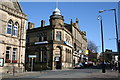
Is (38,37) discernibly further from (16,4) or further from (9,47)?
(9,47)

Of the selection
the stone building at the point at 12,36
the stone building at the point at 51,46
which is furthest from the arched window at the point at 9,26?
the stone building at the point at 51,46

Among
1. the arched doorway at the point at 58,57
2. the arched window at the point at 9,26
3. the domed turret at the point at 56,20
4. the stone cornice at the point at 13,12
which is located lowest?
the arched doorway at the point at 58,57

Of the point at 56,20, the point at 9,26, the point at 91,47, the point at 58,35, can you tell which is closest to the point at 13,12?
the point at 9,26

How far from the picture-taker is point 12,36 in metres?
26.8

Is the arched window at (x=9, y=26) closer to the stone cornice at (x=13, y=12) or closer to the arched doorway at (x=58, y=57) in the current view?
the stone cornice at (x=13, y=12)

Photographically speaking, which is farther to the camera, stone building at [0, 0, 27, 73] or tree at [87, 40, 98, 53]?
tree at [87, 40, 98, 53]

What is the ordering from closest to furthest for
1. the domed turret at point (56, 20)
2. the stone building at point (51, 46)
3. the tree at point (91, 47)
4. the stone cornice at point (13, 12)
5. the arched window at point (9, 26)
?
the stone cornice at point (13, 12)
the arched window at point (9, 26)
the stone building at point (51, 46)
the domed turret at point (56, 20)
the tree at point (91, 47)

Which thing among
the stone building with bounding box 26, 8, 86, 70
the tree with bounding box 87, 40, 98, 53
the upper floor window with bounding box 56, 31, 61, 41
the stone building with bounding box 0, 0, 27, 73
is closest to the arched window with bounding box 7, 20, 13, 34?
the stone building with bounding box 0, 0, 27, 73

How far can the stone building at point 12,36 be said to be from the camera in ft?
81.7

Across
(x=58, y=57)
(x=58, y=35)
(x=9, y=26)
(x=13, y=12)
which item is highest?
(x=13, y=12)

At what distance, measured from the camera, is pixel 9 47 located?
2639 cm

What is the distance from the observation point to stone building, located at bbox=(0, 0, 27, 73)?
81.7 feet

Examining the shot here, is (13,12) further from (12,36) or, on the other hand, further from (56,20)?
(56,20)

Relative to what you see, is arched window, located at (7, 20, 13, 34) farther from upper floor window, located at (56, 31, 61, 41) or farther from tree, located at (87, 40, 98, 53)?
tree, located at (87, 40, 98, 53)
